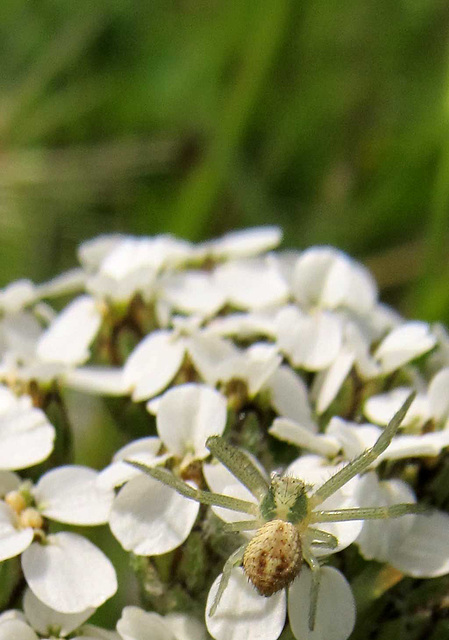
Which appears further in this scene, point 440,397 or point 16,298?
point 16,298

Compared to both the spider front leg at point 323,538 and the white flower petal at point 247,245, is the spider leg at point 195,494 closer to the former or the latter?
the spider front leg at point 323,538

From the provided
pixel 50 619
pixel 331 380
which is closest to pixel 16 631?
pixel 50 619

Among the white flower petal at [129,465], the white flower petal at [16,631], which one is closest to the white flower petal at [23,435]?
the white flower petal at [129,465]

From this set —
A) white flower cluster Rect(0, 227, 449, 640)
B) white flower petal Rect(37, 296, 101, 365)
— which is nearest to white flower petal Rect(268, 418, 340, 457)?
white flower cluster Rect(0, 227, 449, 640)

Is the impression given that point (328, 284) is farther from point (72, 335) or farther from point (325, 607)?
point (325, 607)

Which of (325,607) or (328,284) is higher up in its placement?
(328,284)

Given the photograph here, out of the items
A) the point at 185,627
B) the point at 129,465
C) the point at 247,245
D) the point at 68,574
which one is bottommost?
the point at 185,627
